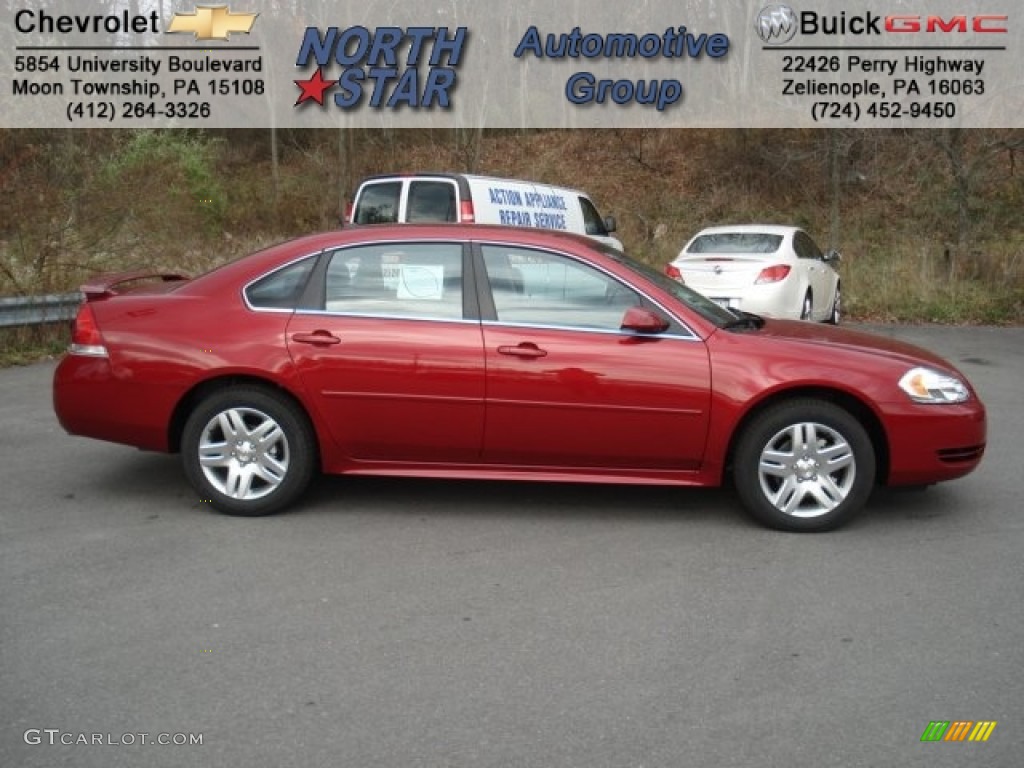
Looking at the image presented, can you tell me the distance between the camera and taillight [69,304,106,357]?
18.4 feet

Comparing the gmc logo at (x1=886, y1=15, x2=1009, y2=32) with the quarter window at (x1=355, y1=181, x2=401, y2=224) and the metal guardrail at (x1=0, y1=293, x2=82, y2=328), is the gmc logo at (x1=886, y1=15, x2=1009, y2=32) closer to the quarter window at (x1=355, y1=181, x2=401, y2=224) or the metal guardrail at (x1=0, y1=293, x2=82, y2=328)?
the quarter window at (x1=355, y1=181, x2=401, y2=224)

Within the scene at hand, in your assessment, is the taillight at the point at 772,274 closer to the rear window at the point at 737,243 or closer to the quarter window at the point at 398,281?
the rear window at the point at 737,243

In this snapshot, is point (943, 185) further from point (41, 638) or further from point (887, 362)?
point (41, 638)

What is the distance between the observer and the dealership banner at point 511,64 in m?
19.9

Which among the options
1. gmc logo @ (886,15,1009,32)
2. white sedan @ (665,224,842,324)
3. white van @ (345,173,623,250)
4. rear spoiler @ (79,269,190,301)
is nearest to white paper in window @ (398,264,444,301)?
rear spoiler @ (79,269,190,301)

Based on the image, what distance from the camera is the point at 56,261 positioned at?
12.0 m

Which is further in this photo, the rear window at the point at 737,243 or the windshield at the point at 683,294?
the rear window at the point at 737,243

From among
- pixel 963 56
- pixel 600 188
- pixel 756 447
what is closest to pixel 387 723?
pixel 756 447

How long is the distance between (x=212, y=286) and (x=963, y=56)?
828 inches

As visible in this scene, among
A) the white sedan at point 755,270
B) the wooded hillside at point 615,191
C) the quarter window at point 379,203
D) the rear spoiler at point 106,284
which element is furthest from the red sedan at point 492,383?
the quarter window at point 379,203

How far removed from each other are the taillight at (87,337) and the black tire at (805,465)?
3559mm

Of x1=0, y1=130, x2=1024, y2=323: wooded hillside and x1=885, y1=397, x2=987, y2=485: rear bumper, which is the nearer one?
x1=885, y1=397, x2=987, y2=485: rear bumper

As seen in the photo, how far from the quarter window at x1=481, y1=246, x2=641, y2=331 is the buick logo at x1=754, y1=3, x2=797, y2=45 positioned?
78.4 ft

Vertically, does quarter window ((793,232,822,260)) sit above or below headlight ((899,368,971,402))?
above
